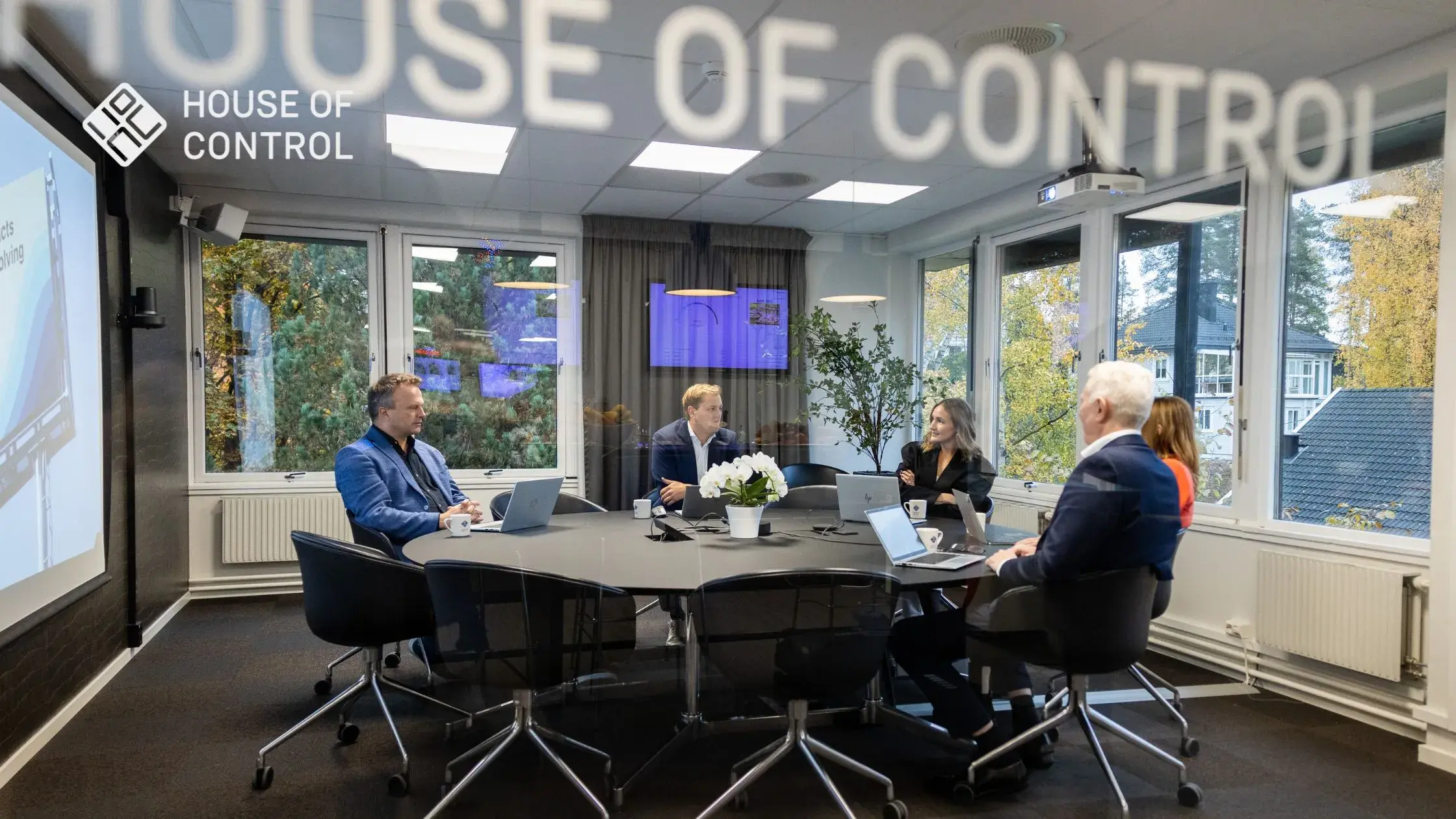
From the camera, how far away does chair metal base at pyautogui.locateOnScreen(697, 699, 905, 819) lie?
113 inches

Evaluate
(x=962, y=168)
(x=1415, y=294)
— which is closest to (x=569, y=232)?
(x=962, y=168)

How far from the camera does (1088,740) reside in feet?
10.2

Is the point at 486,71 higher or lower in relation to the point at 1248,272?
higher

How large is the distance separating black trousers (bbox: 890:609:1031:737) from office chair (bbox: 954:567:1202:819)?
73 millimetres

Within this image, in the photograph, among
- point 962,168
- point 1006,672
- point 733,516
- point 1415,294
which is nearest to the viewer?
point 1006,672

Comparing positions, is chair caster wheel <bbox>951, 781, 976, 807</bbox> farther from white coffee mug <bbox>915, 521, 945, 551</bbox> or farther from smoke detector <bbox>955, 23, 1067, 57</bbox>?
smoke detector <bbox>955, 23, 1067, 57</bbox>

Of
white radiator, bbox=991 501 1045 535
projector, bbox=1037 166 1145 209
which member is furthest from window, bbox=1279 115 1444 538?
white radiator, bbox=991 501 1045 535

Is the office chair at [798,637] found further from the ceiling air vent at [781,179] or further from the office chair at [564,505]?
the ceiling air vent at [781,179]

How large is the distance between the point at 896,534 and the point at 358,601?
192cm

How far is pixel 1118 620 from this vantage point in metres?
2.95

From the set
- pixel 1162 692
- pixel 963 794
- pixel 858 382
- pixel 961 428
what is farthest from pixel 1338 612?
pixel 858 382

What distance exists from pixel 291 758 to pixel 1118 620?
2984mm

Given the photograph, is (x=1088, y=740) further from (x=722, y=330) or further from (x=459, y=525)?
(x=459, y=525)

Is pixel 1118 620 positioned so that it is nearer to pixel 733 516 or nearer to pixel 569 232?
pixel 733 516
